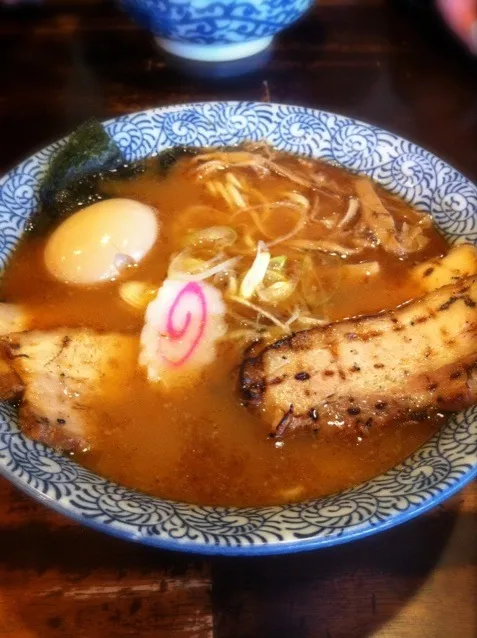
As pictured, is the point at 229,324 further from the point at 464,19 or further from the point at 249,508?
the point at 464,19

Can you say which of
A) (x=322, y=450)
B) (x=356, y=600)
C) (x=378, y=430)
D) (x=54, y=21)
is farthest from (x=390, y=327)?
(x=54, y=21)

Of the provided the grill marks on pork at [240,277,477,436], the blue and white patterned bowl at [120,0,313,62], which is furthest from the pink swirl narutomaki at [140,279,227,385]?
the blue and white patterned bowl at [120,0,313,62]

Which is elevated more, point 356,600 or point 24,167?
point 24,167

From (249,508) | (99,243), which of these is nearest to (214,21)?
(99,243)

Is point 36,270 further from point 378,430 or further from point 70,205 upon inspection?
point 378,430

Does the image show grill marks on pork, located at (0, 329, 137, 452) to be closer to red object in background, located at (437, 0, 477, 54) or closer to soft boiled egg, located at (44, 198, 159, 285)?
soft boiled egg, located at (44, 198, 159, 285)

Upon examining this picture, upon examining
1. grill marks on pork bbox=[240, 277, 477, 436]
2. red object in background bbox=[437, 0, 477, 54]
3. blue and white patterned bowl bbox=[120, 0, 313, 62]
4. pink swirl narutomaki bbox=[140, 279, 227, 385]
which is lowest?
pink swirl narutomaki bbox=[140, 279, 227, 385]
